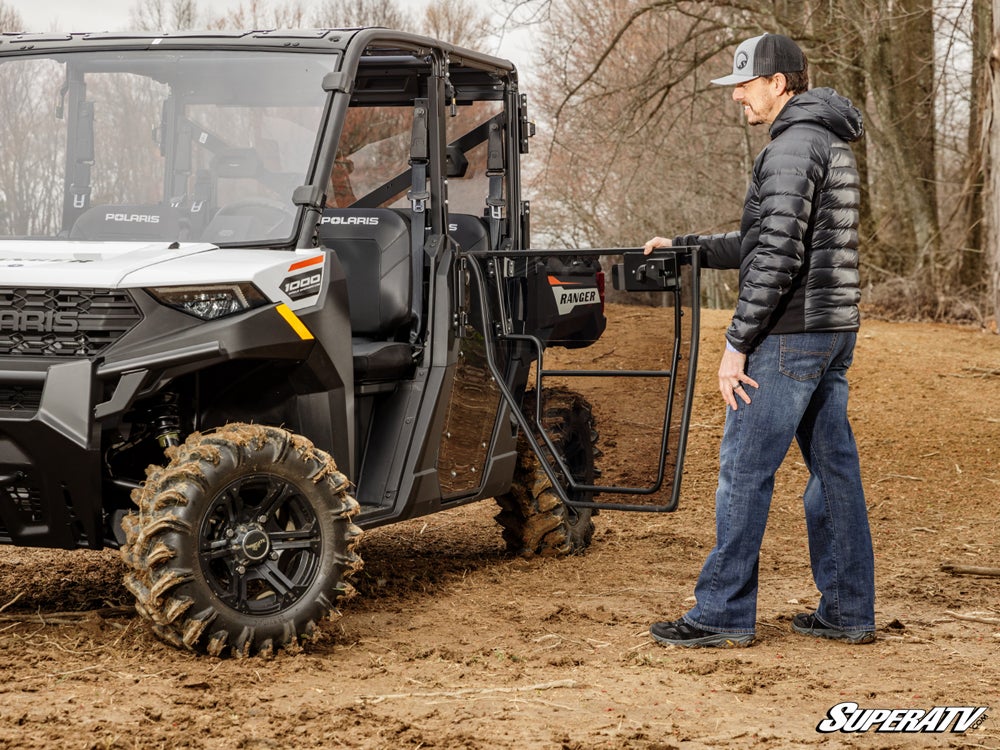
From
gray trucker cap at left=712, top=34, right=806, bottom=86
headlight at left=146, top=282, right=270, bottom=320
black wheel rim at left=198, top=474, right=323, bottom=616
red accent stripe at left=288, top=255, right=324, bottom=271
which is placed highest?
gray trucker cap at left=712, top=34, right=806, bottom=86

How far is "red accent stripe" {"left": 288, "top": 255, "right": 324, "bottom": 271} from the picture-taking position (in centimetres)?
497

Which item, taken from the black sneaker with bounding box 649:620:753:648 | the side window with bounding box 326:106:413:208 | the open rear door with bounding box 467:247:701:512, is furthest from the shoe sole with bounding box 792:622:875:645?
the side window with bounding box 326:106:413:208

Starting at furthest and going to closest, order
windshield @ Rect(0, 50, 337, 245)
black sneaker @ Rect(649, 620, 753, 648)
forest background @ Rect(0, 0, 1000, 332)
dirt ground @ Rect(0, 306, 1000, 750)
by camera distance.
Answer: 1. forest background @ Rect(0, 0, 1000, 332)
2. windshield @ Rect(0, 50, 337, 245)
3. black sneaker @ Rect(649, 620, 753, 648)
4. dirt ground @ Rect(0, 306, 1000, 750)

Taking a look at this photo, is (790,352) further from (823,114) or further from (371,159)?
(371,159)

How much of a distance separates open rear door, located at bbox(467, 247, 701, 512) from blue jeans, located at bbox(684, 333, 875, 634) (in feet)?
1.63

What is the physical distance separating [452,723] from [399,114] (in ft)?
11.6

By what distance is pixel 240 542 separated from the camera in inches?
191

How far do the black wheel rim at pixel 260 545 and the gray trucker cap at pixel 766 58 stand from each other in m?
2.15

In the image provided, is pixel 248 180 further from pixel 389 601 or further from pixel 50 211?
pixel 389 601

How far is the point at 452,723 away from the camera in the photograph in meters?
4.12

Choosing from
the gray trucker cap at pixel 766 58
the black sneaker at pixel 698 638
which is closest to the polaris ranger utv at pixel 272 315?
the black sneaker at pixel 698 638

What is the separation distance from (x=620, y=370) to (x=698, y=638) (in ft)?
4.28

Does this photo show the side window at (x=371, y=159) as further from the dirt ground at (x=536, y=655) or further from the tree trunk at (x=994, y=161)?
the tree trunk at (x=994, y=161)

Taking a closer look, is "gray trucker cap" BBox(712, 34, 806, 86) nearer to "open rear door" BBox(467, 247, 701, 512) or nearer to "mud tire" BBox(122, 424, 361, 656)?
"open rear door" BBox(467, 247, 701, 512)
